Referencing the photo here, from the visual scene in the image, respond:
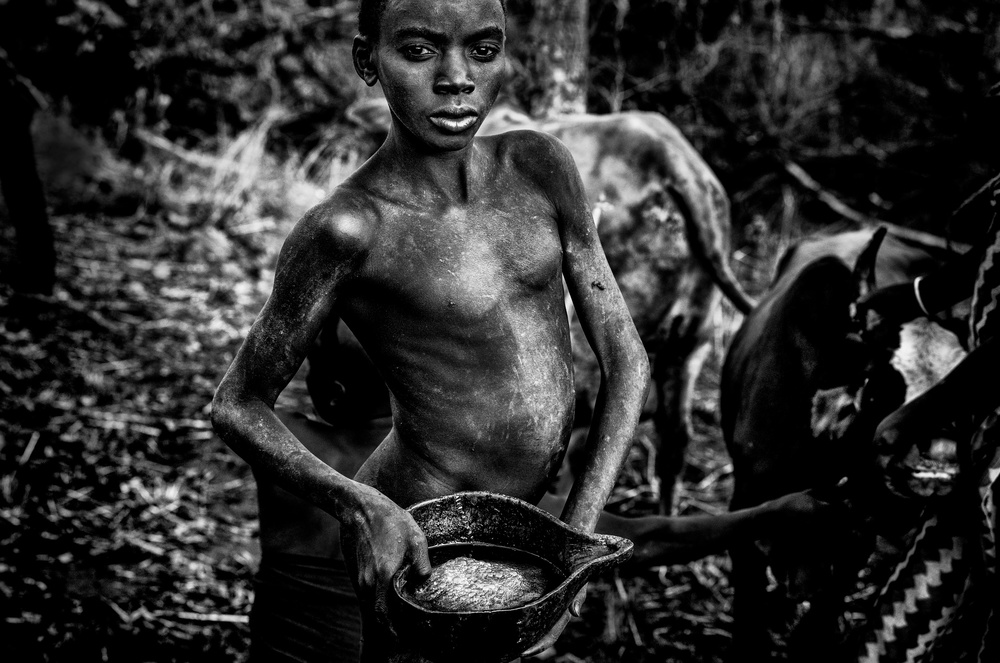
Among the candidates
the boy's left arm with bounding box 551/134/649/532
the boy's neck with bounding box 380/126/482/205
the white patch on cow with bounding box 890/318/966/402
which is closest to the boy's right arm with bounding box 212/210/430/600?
the boy's neck with bounding box 380/126/482/205

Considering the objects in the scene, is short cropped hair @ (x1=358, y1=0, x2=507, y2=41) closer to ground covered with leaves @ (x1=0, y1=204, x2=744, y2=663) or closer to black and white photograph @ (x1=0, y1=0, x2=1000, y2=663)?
black and white photograph @ (x1=0, y1=0, x2=1000, y2=663)

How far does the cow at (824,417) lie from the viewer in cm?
261

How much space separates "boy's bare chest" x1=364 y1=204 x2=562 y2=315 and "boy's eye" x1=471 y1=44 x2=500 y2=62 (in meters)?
0.27

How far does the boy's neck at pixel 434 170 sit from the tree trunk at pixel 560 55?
8.90ft

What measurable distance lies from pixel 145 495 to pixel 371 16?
3012mm

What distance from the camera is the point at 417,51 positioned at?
1.72 metres

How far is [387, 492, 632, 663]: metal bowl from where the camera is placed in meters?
1.46

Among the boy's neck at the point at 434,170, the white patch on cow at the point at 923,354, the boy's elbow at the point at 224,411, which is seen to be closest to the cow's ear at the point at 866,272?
the white patch on cow at the point at 923,354

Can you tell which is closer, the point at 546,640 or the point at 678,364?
the point at 546,640

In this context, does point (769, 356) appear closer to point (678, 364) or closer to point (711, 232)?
point (711, 232)

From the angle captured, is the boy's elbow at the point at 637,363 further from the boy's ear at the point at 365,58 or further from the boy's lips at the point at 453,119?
the boy's ear at the point at 365,58

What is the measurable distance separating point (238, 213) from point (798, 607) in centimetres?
497

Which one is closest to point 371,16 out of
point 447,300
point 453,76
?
point 453,76

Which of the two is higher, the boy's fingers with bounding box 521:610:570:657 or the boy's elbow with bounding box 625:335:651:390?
the boy's elbow with bounding box 625:335:651:390
